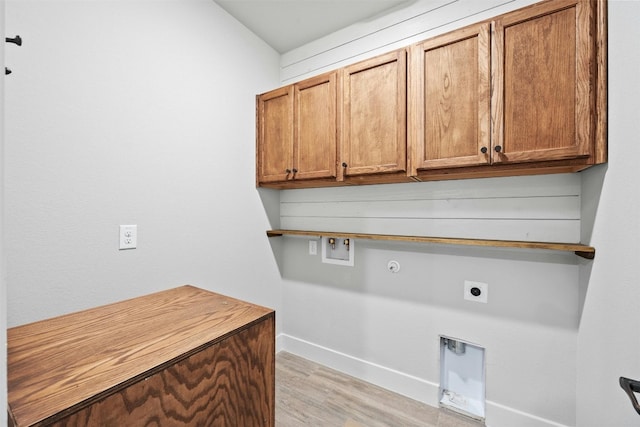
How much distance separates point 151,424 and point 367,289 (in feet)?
5.36

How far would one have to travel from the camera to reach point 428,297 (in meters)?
1.89

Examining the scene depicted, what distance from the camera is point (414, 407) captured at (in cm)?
182

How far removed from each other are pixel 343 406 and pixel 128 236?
1737 millimetres

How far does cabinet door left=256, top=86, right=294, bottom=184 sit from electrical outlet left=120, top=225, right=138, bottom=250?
1.02m

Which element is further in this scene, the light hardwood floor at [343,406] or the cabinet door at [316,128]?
the cabinet door at [316,128]

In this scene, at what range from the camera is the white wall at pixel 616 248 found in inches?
37.1

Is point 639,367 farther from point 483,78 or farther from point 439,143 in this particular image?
point 483,78

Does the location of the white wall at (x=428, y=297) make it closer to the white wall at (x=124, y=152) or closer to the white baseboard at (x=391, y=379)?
the white baseboard at (x=391, y=379)

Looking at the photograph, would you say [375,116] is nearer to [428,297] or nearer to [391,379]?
[428,297]

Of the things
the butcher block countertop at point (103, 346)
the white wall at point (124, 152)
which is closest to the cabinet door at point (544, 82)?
the butcher block countertop at point (103, 346)

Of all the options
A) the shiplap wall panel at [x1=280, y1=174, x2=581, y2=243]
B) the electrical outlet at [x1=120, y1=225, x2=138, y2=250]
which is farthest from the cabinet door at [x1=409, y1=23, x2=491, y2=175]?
the electrical outlet at [x1=120, y1=225, x2=138, y2=250]

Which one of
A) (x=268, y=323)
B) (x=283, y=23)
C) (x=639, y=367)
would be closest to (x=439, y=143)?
(x=639, y=367)

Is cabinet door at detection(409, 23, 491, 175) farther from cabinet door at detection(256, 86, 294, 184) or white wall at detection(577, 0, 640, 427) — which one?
cabinet door at detection(256, 86, 294, 184)

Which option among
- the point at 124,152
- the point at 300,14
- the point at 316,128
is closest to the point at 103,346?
the point at 124,152
